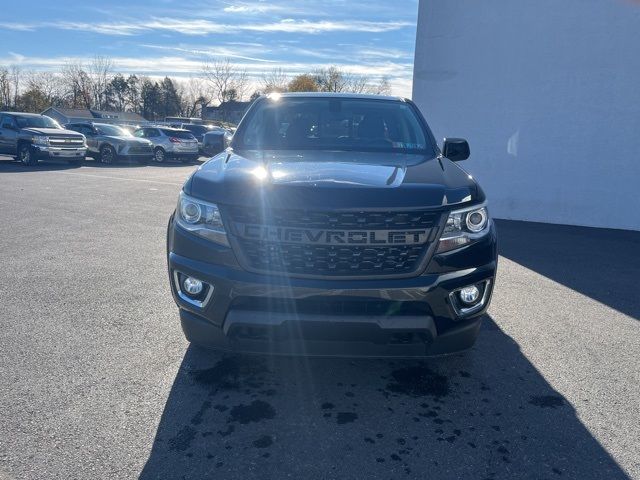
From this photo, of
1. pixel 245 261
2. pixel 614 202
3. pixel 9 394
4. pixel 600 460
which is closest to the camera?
pixel 600 460

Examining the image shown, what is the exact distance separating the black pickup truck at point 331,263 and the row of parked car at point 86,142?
10627 mm

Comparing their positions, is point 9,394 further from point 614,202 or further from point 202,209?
point 614,202

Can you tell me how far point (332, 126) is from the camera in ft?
14.9

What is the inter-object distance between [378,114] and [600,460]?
10.4 feet

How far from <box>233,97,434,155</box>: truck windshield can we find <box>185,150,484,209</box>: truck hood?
63 centimetres

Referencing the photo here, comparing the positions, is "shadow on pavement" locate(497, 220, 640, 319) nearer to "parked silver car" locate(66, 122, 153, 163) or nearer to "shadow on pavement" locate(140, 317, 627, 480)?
"shadow on pavement" locate(140, 317, 627, 480)

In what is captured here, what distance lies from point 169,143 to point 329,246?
2219 centimetres

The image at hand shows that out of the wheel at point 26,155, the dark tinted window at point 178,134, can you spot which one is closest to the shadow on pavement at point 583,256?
the wheel at point 26,155

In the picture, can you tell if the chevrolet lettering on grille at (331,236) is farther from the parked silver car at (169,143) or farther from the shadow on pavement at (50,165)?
the parked silver car at (169,143)

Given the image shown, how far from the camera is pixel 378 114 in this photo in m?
4.71

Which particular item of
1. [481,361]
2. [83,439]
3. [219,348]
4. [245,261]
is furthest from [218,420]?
[481,361]

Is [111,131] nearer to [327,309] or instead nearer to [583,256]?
[583,256]

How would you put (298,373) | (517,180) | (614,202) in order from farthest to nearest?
1. (517,180)
2. (614,202)
3. (298,373)

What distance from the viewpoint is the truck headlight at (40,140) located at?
58.0 ft
